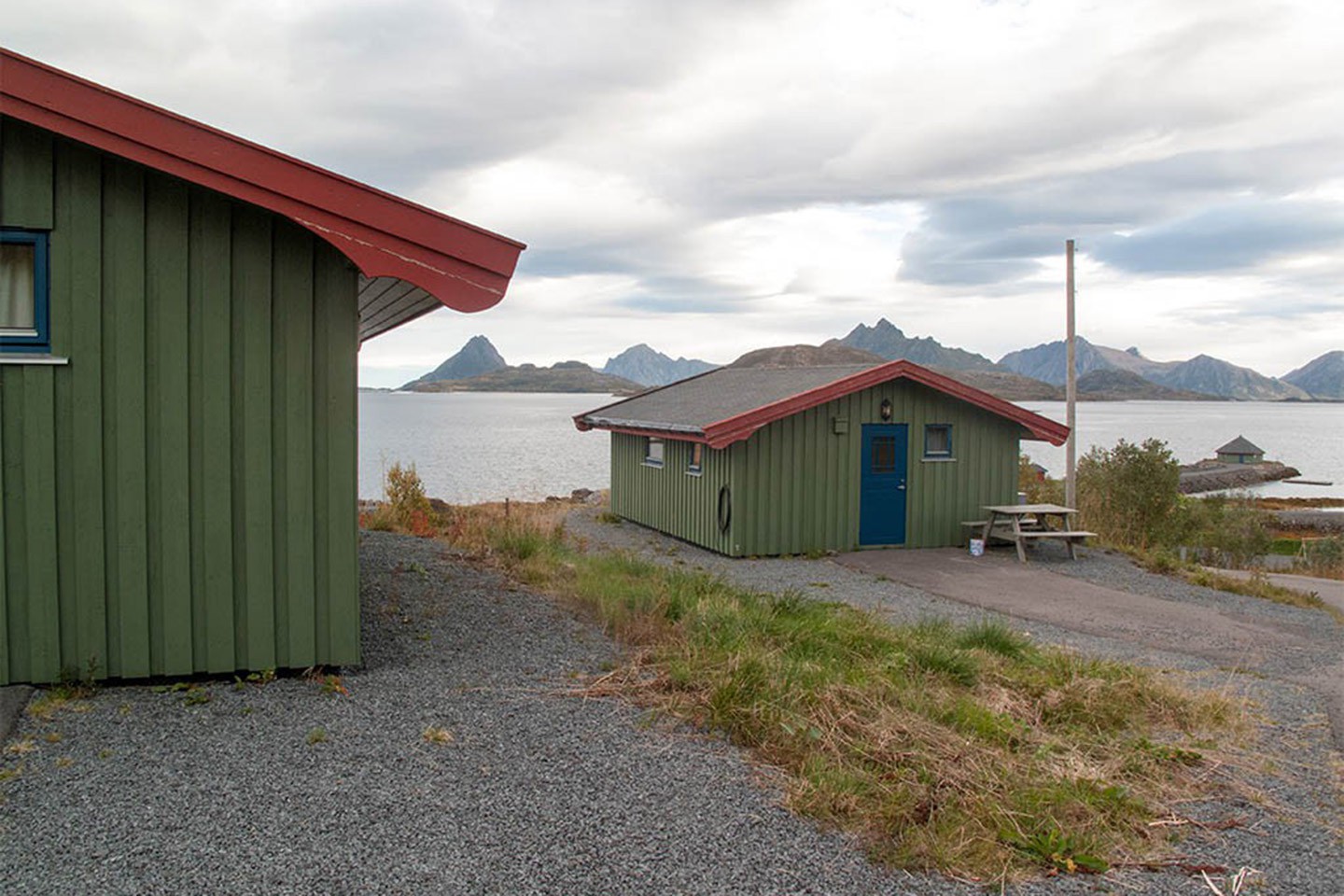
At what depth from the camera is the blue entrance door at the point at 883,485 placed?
51.9ft

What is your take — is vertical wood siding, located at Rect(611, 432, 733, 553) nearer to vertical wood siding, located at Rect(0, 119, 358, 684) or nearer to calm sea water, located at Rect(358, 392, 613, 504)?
calm sea water, located at Rect(358, 392, 613, 504)

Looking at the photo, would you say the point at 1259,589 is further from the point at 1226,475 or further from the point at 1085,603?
the point at 1226,475

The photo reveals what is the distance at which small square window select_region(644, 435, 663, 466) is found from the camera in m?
18.0

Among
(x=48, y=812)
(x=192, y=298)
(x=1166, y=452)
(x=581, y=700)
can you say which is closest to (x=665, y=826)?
(x=581, y=700)

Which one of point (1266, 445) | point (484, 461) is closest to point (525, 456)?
point (484, 461)

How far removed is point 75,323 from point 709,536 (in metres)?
11.3

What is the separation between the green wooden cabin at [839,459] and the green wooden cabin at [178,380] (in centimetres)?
871

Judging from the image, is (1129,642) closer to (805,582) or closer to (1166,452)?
(805,582)

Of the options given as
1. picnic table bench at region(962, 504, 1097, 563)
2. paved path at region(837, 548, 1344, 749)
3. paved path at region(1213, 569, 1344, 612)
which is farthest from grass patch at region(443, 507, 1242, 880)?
paved path at region(1213, 569, 1344, 612)

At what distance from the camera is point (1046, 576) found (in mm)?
13914

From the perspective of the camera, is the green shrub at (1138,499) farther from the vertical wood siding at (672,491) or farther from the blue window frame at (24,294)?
the blue window frame at (24,294)

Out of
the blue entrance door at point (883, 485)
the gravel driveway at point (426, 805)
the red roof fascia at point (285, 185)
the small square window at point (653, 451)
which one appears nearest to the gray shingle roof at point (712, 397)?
the small square window at point (653, 451)

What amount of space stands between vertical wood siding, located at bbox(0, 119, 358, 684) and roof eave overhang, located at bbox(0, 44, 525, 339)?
1.14ft

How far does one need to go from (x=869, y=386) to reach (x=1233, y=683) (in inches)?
325
